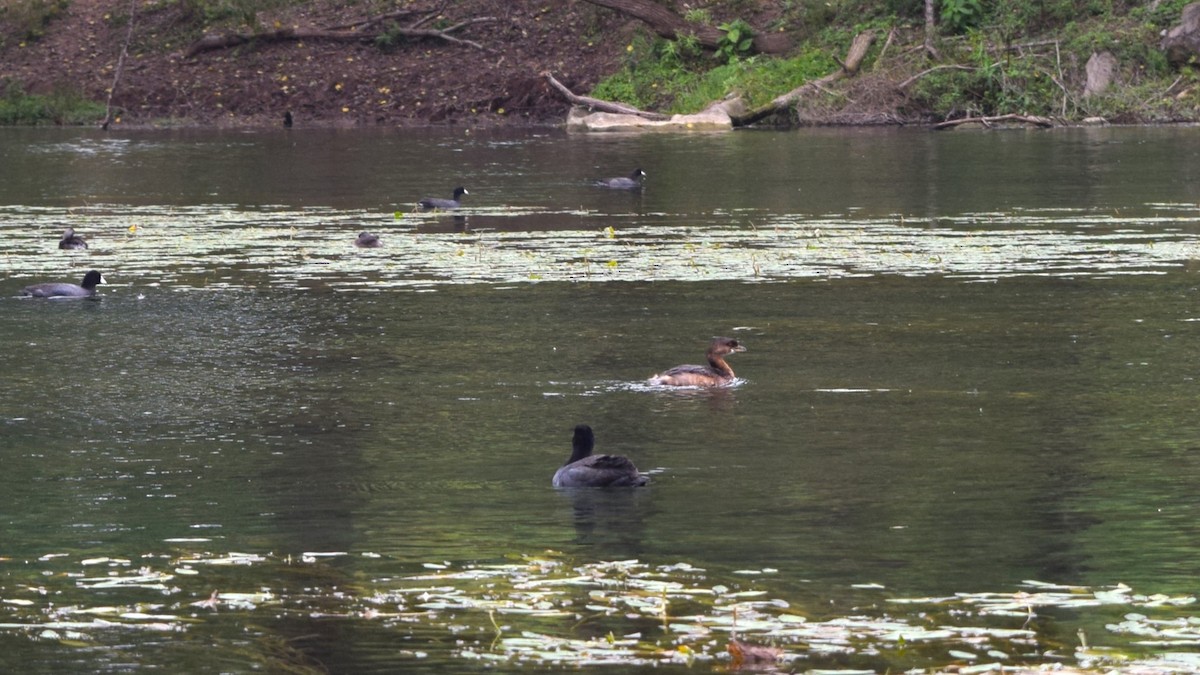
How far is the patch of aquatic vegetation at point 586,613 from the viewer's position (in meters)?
7.49

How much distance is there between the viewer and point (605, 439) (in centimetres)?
1220

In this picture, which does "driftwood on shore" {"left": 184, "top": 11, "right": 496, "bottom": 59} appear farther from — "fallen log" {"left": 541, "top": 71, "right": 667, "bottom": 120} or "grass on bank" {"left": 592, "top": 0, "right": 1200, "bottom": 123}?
"grass on bank" {"left": 592, "top": 0, "right": 1200, "bottom": 123}

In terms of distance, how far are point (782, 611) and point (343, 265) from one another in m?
13.9

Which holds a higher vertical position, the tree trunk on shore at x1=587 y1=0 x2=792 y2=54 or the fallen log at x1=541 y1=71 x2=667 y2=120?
the tree trunk on shore at x1=587 y1=0 x2=792 y2=54

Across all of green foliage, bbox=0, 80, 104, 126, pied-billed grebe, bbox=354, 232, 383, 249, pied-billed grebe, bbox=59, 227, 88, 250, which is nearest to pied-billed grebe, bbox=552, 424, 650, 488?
pied-billed grebe, bbox=354, 232, 383, 249

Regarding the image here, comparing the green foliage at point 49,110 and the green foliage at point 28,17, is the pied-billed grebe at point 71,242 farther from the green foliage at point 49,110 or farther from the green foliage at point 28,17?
the green foliage at point 28,17

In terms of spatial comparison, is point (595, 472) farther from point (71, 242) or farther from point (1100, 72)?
point (1100, 72)

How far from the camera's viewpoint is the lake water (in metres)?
8.00

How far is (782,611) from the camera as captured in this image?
810 centimetres

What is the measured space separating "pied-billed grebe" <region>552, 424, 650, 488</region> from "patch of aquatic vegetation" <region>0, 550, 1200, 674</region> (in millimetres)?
1578

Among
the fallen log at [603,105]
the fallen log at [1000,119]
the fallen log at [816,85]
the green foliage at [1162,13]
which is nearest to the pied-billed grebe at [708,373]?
the fallen log at [1000,119]

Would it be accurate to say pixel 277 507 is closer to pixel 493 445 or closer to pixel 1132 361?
pixel 493 445

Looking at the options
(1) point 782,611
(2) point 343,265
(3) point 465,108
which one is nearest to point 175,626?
(1) point 782,611

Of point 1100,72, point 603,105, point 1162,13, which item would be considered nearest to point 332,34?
point 603,105
